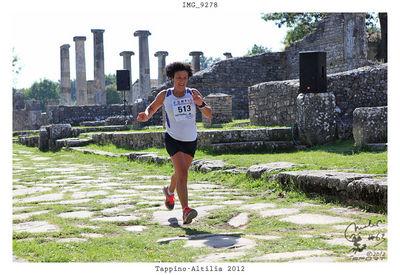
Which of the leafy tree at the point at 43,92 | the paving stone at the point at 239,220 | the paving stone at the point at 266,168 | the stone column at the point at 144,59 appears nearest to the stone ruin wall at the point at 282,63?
the stone column at the point at 144,59

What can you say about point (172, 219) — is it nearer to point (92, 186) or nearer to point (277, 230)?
point (277, 230)

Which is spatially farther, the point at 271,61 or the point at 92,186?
the point at 271,61

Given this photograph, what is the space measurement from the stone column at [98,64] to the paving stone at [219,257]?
3098cm

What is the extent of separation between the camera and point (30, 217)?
4.78m

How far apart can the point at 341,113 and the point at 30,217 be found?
24.9ft

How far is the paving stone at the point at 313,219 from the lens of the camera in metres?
4.14

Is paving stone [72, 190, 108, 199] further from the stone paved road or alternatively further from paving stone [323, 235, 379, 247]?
paving stone [323, 235, 379, 247]

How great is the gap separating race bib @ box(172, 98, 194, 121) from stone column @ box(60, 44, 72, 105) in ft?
104

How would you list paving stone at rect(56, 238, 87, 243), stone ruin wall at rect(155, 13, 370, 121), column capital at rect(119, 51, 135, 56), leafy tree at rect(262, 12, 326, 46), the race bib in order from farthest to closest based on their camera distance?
column capital at rect(119, 51, 135, 56), leafy tree at rect(262, 12, 326, 46), stone ruin wall at rect(155, 13, 370, 121), the race bib, paving stone at rect(56, 238, 87, 243)

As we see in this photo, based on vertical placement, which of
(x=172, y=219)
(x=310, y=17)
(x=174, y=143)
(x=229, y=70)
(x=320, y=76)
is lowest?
(x=172, y=219)

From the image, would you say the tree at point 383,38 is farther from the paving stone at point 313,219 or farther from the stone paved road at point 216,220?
the paving stone at point 313,219

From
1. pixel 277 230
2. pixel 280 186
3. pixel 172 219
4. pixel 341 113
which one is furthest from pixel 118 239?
pixel 341 113

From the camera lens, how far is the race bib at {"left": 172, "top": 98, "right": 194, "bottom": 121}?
446cm

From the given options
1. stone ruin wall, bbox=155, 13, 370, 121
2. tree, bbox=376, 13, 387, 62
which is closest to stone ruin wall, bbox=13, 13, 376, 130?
stone ruin wall, bbox=155, 13, 370, 121
